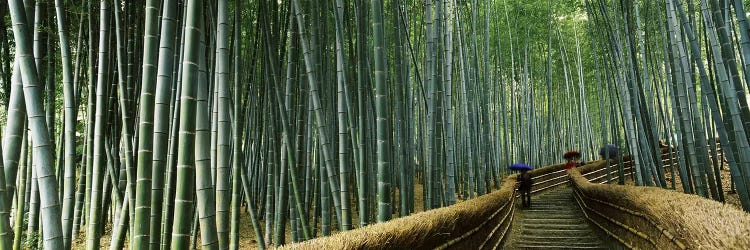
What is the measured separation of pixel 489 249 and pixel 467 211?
1.20 metres

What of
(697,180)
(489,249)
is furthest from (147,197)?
(697,180)

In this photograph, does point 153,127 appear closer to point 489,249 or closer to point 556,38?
point 489,249

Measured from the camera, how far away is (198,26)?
173cm

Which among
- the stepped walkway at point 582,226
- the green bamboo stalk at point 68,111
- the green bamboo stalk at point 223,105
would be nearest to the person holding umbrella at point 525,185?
the stepped walkway at point 582,226

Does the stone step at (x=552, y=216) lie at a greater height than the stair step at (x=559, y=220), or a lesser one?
greater

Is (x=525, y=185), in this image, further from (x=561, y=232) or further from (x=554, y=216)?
(x=561, y=232)

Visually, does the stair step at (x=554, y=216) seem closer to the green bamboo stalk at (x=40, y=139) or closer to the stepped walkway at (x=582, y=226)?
the stepped walkway at (x=582, y=226)

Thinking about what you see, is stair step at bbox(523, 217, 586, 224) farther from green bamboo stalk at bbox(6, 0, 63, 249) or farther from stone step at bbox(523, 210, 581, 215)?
green bamboo stalk at bbox(6, 0, 63, 249)

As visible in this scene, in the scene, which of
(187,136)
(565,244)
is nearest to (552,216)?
(565,244)

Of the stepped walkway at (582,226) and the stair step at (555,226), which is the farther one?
the stair step at (555,226)

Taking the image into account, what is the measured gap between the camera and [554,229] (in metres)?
5.93

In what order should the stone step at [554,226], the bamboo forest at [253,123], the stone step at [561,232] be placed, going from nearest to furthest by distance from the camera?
the bamboo forest at [253,123] → the stone step at [561,232] → the stone step at [554,226]

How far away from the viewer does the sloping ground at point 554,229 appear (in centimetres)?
502

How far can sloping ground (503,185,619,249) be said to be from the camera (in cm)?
502
